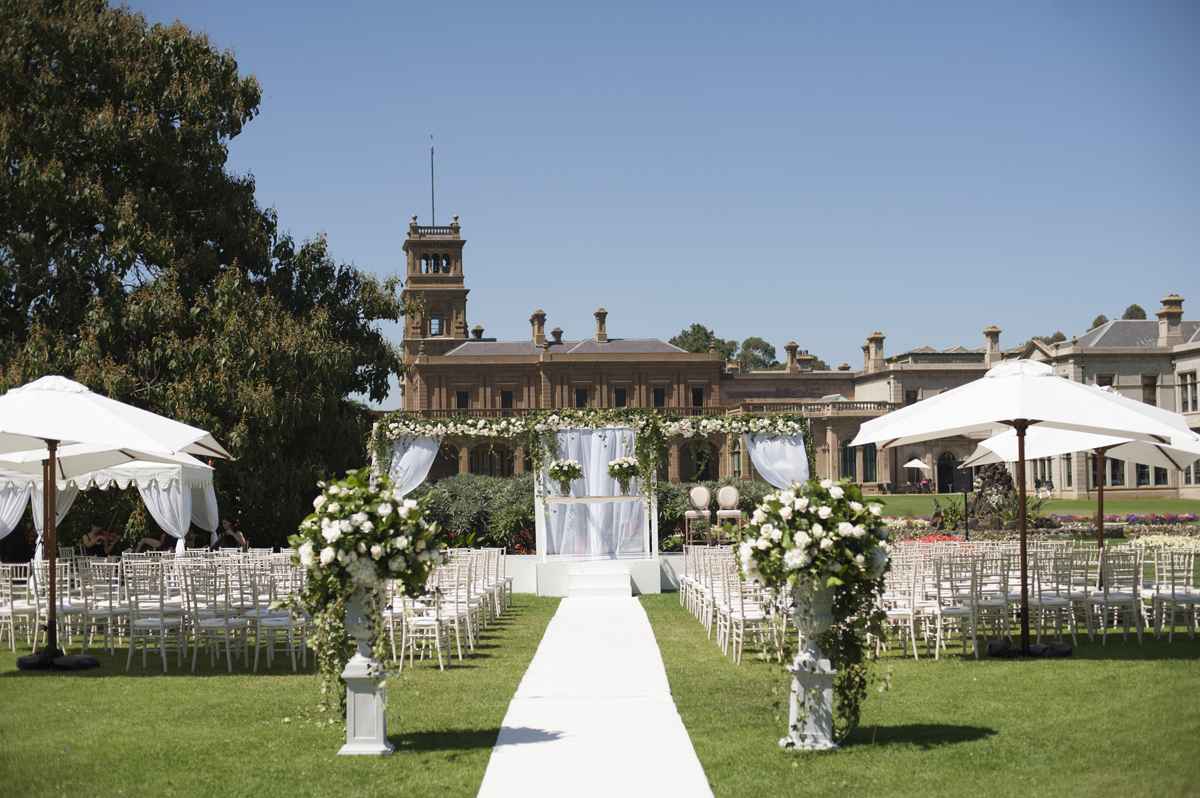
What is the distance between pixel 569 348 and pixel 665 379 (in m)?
6.16

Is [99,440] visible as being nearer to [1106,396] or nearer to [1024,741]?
[1024,741]

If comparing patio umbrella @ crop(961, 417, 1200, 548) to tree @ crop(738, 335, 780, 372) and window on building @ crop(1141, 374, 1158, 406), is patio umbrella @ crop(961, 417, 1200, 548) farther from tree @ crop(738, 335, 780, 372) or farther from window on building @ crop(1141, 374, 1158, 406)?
tree @ crop(738, 335, 780, 372)

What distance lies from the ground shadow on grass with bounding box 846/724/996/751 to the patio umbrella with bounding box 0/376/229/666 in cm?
643

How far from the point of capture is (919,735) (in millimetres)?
7492

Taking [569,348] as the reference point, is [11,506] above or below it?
below

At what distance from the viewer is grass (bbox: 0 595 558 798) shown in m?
6.53

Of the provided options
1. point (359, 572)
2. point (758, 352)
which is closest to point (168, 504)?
point (359, 572)

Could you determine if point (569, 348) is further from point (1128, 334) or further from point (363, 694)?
point (363, 694)

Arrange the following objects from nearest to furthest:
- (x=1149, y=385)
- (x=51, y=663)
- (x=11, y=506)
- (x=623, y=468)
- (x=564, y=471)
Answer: (x=51, y=663) → (x=11, y=506) → (x=564, y=471) → (x=623, y=468) → (x=1149, y=385)

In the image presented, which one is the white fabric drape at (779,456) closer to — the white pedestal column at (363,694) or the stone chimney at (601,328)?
the white pedestal column at (363,694)

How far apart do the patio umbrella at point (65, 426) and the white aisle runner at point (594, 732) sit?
384 cm

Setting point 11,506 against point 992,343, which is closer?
point 11,506

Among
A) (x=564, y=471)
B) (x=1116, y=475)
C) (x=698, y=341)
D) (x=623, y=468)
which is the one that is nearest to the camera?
(x=564, y=471)

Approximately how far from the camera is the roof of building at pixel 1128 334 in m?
63.0
